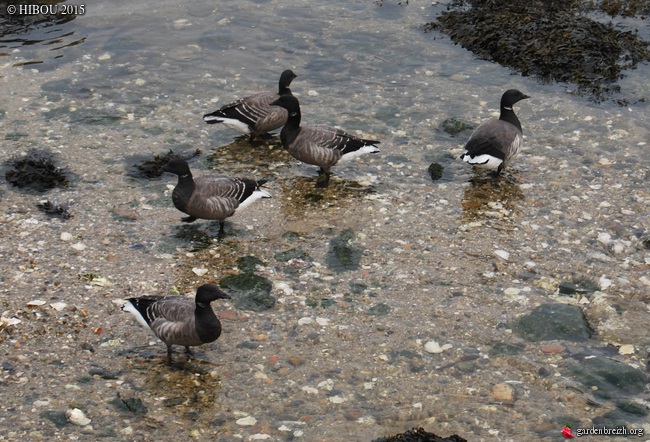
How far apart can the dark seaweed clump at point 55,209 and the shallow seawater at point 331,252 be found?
0.37 feet

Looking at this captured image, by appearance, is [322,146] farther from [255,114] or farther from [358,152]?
[255,114]

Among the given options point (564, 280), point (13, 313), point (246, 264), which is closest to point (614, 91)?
point (564, 280)

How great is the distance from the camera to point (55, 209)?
12242mm

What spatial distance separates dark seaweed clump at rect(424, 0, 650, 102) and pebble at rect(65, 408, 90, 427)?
12.5m

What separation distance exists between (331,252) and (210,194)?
6.61ft

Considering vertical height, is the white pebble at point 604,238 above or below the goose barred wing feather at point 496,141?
below

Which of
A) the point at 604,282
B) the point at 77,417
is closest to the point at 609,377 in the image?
the point at 604,282

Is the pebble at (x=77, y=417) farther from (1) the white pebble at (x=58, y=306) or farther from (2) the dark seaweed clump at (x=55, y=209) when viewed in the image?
(2) the dark seaweed clump at (x=55, y=209)

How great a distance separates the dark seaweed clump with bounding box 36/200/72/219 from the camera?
12.2 meters

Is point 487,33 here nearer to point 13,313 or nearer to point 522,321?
point 522,321

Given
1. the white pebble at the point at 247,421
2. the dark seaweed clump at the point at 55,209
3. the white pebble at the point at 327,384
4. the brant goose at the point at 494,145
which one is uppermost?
the brant goose at the point at 494,145

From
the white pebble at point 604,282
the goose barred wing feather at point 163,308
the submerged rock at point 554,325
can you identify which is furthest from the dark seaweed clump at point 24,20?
the white pebble at point 604,282

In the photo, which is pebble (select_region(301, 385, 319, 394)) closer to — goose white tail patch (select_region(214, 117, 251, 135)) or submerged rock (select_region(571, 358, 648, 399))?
submerged rock (select_region(571, 358, 648, 399))

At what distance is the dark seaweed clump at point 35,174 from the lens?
1302 cm
